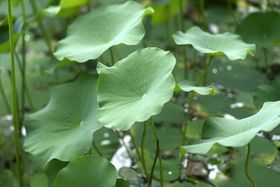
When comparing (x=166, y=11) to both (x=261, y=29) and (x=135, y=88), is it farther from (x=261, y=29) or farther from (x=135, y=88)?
(x=135, y=88)

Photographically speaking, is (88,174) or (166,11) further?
(166,11)

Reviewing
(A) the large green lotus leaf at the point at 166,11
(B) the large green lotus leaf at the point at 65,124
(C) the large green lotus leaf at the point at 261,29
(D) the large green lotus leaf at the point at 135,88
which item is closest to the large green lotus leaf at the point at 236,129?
(D) the large green lotus leaf at the point at 135,88

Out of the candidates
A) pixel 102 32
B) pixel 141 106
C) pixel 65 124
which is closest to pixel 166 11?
pixel 102 32

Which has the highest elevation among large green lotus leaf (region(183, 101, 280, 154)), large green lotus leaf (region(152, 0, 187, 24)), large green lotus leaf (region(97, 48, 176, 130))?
large green lotus leaf (region(97, 48, 176, 130))

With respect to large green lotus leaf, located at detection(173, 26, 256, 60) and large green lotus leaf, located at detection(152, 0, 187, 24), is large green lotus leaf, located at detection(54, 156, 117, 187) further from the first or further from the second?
large green lotus leaf, located at detection(152, 0, 187, 24)

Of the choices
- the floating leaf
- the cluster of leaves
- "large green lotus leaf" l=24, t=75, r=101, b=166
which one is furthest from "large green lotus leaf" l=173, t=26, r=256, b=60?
"large green lotus leaf" l=24, t=75, r=101, b=166

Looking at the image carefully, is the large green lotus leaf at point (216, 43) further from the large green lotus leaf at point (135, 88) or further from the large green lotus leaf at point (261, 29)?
the large green lotus leaf at point (261, 29)
